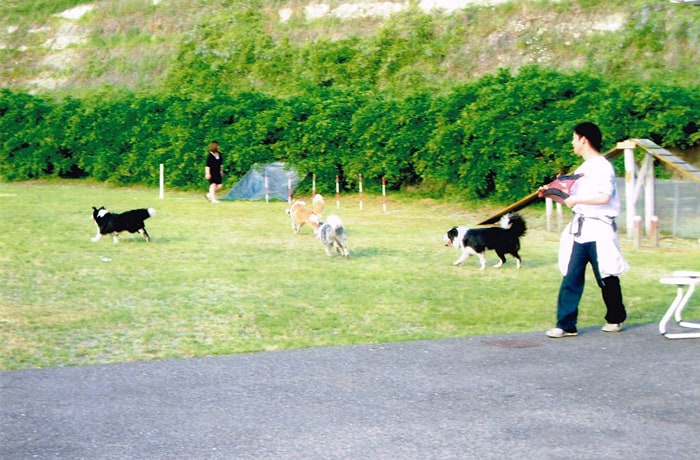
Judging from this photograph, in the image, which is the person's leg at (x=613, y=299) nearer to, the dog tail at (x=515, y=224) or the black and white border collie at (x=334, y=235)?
the dog tail at (x=515, y=224)

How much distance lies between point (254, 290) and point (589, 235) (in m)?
4.53

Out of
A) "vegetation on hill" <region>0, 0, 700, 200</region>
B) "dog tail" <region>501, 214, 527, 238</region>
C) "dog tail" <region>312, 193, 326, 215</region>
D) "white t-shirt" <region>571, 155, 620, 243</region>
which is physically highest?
"vegetation on hill" <region>0, 0, 700, 200</region>

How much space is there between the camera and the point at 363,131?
29.4m

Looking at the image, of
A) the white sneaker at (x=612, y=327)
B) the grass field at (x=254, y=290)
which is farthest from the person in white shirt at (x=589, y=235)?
the grass field at (x=254, y=290)

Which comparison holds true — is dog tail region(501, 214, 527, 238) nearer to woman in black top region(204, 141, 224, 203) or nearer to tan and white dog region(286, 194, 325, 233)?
tan and white dog region(286, 194, 325, 233)

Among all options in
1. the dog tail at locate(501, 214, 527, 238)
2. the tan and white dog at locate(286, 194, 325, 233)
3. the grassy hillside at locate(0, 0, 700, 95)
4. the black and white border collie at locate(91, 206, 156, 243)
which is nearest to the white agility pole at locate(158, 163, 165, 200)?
the grassy hillside at locate(0, 0, 700, 95)

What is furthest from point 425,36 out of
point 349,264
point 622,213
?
point 349,264

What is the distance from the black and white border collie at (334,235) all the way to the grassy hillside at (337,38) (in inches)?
490

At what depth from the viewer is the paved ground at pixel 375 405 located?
603 cm

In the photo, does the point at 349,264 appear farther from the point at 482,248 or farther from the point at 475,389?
the point at 475,389

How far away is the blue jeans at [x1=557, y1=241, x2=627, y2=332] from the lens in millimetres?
9688

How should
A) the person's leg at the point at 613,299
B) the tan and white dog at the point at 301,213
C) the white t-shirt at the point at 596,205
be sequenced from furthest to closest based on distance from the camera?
the tan and white dog at the point at 301,213 → the person's leg at the point at 613,299 → the white t-shirt at the point at 596,205

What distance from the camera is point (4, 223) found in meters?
21.0

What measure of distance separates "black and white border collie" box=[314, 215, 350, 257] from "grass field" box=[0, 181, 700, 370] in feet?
0.75
